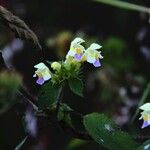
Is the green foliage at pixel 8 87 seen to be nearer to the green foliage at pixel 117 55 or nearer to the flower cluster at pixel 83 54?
the flower cluster at pixel 83 54

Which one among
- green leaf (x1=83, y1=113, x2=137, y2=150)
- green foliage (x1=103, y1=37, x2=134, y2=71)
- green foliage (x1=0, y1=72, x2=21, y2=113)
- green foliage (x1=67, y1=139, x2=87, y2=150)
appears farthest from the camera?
green foliage (x1=103, y1=37, x2=134, y2=71)

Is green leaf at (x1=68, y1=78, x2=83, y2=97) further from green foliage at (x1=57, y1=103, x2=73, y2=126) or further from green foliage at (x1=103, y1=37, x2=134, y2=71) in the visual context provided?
green foliage at (x1=103, y1=37, x2=134, y2=71)

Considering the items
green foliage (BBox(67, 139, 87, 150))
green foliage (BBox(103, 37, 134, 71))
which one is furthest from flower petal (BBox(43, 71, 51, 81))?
green foliage (BBox(103, 37, 134, 71))

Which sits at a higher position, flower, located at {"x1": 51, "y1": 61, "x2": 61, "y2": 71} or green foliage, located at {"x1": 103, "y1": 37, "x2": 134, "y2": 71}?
flower, located at {"x1": 51, "y1": 61, "x2": 61, "y2": 71}

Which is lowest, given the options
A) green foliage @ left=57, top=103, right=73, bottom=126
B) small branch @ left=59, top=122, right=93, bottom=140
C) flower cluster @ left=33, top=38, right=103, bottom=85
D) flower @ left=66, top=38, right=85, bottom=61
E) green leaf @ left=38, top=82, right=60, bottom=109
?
small branch @ left=59, top=122, right=93, bottom=140

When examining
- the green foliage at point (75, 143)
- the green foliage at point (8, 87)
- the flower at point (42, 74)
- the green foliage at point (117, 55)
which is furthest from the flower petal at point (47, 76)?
the green foliage at point (117, 55)
